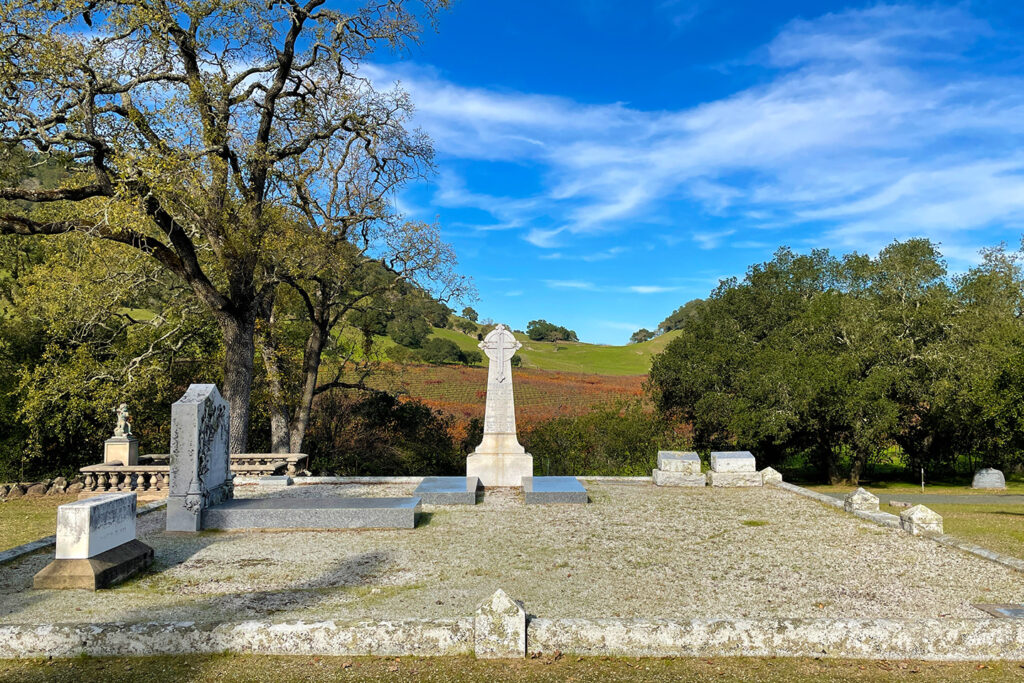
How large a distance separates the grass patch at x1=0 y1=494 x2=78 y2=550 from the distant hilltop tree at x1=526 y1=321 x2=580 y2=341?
69.4 metres

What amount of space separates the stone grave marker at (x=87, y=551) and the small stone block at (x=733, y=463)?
1220 centimetres

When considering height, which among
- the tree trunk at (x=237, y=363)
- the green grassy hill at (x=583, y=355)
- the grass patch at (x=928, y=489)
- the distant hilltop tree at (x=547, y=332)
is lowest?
the grass patch at (x=928, y=489)

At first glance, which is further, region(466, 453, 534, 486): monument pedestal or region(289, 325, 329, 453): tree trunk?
region(289, 325, 329, 453): tree trunk

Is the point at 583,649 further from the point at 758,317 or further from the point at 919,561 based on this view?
the point at 758,317

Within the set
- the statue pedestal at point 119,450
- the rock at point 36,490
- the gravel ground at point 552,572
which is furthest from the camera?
the rock at point 36,490

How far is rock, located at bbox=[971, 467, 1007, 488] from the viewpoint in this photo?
23.8 m

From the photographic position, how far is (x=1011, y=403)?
16.4m

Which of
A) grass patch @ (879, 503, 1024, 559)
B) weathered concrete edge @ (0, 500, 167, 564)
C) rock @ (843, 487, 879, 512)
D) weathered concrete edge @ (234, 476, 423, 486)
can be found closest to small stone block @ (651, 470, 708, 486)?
rock @ (843, 487, 879, 512)

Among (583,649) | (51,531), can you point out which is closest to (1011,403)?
(583,649)

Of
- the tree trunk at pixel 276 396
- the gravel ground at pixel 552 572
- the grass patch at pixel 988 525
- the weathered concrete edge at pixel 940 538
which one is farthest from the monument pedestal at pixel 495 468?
the grass patch at pixel 988 525

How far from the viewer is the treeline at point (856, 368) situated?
22.9 m

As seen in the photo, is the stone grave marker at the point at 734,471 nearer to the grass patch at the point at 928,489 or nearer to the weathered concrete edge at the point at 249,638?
the grass patch at the point at 928,489

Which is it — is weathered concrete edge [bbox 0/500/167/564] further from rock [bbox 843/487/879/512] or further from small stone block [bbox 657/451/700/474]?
rock [bbox 843/487/879/512]

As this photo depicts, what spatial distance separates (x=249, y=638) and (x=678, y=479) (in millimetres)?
11590
